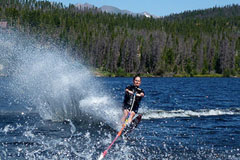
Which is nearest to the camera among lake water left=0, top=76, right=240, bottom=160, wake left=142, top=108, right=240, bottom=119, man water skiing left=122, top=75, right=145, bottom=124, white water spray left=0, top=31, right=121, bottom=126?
lake water left=0, top=76, right=240, bottom=160

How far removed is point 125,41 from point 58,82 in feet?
360

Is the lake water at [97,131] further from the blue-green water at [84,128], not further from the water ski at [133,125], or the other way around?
the water ski at [133,125]

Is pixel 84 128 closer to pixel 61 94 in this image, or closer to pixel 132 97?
pixel 132 97

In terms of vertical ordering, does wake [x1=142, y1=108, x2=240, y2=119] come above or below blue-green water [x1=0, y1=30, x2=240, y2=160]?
below

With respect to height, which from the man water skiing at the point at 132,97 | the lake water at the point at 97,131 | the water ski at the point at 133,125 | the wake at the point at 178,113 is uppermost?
the man water skiing at the point at 132,97

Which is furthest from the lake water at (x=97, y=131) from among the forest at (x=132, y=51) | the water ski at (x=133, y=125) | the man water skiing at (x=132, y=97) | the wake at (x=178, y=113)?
the forest at (x=132, y=51)

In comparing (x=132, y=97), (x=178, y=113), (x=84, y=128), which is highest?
(x=132, y=97)

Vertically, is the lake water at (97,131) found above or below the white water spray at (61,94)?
below

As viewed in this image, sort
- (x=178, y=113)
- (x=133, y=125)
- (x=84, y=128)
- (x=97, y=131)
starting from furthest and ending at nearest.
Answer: (x=178, y=113)
(x=84, y=128)
(x=97, y=131)
(x=133, y=125)

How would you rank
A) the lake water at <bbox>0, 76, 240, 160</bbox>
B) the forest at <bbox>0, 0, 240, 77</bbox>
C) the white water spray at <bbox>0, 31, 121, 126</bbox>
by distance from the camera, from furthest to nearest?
the forest at <bbox>0, 0, 240, 77</bbox>, the white water spray at <bbox>0, 31, 121, 126</bbox>, the lake water at <bbox>0, 76, 240, 160</bbox>

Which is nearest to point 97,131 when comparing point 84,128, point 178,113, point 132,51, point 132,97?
point 84,128

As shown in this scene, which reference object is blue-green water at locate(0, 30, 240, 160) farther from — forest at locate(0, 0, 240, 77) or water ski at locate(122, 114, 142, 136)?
forest at locate(0, 0, 240, 77)

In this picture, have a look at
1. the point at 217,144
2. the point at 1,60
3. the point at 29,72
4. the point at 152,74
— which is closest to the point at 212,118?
the point at 217,144

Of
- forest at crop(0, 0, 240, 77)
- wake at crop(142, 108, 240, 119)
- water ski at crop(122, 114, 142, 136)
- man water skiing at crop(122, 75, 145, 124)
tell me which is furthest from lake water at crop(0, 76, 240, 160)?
forest at crop(0, 0, 240, 77)
